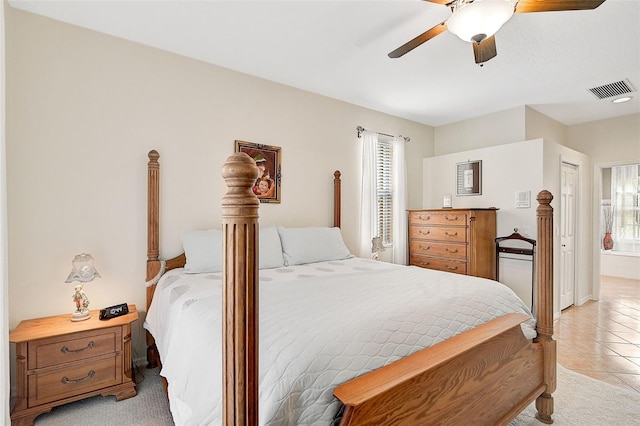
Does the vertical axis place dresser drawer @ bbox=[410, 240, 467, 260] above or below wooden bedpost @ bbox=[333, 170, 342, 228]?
below

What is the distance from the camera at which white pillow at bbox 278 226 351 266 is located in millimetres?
2980

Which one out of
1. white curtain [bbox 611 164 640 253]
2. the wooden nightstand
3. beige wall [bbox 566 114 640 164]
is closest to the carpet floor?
the wooden nightstand

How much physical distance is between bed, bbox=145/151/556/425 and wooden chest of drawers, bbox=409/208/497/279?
1601 mm

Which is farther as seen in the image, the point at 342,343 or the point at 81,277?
the point at 81,277

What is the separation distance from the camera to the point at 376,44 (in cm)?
262

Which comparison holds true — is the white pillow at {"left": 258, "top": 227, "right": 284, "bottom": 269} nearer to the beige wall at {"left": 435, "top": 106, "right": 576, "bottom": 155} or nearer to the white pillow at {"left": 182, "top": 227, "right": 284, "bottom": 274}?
the white pillow at {"left": 182, "top": 227, "right": 284, "bottom": 274}

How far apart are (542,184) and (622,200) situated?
470 centimetres

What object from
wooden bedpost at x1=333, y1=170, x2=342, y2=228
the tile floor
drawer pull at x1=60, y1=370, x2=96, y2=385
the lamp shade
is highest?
wooden bedpost at x1=333, y1=170, x2=342, y2=228

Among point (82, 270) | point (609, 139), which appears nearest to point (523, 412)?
point (82, 270)

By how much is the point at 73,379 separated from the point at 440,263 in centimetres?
375

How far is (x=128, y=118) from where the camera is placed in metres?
2.56

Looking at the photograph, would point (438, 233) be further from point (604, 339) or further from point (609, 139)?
point (609, 139)

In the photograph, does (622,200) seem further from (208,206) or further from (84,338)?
(84,338)

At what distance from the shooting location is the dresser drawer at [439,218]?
3791mm
